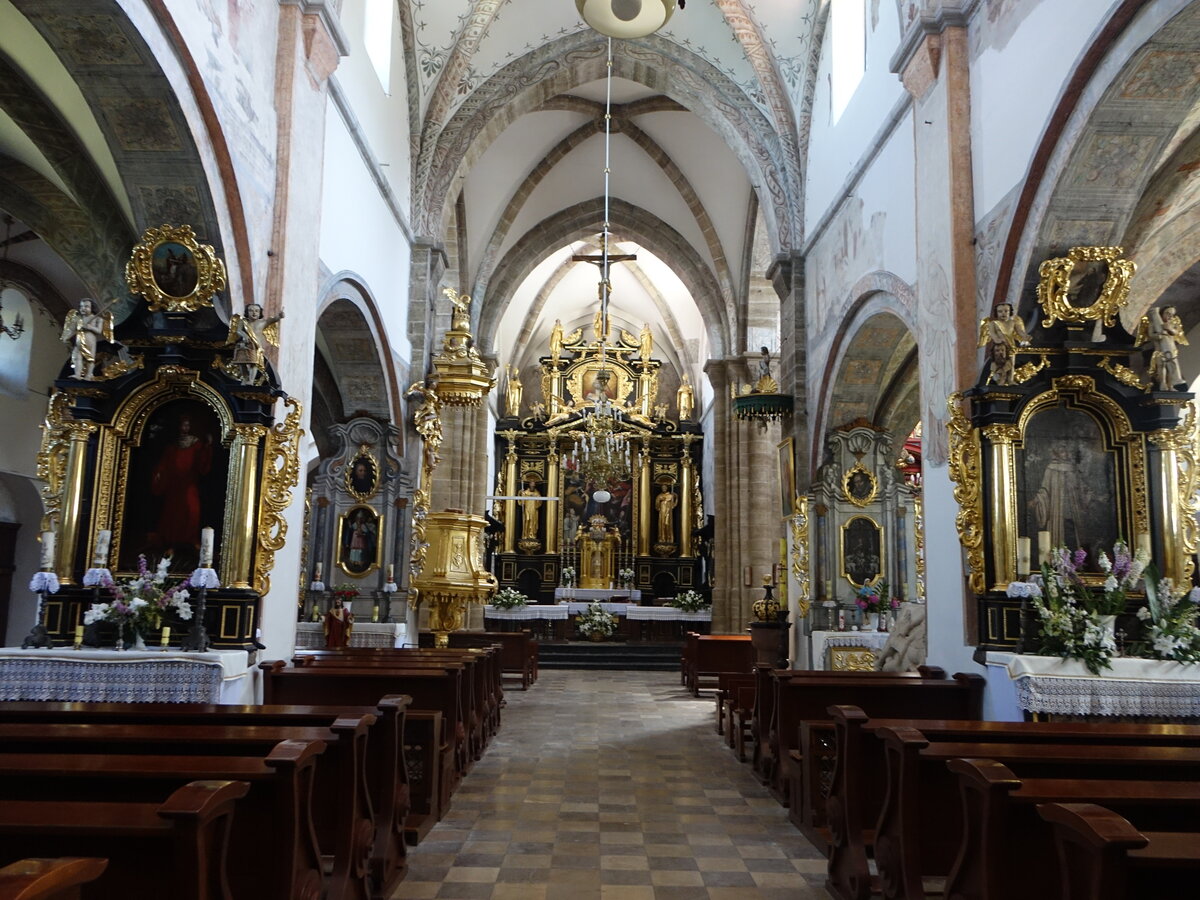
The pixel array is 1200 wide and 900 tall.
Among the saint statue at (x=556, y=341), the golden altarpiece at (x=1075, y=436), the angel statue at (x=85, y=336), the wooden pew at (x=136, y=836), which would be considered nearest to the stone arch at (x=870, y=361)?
the golden altarpiece at (x=1075, y=436)

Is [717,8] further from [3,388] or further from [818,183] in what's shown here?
[3,388]

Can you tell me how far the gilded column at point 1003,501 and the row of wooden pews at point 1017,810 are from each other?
7.07 feet

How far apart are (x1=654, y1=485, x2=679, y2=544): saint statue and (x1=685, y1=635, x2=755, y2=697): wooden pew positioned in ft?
37.8

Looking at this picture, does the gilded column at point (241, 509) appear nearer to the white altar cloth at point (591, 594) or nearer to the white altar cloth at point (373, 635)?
the white altar cloth at point (373, 635)

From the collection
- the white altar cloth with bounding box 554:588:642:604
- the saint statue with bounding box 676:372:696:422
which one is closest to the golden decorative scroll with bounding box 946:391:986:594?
the white altar cloth with bounding box 554:588:642:604

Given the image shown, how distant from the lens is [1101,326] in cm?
728

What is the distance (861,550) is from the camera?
1252cm

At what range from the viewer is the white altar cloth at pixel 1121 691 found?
6148 millimetres

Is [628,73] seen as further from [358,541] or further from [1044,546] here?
[1044,546]

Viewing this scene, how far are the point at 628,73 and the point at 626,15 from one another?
4460 millimetres

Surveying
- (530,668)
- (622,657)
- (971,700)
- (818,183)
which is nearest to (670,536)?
(622,657)

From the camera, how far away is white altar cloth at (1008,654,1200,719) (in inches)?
242

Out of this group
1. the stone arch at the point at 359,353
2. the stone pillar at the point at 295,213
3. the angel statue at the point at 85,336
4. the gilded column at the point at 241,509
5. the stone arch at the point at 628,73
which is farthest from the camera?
the stone arch at the point at 628,73

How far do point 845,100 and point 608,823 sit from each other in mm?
9131
